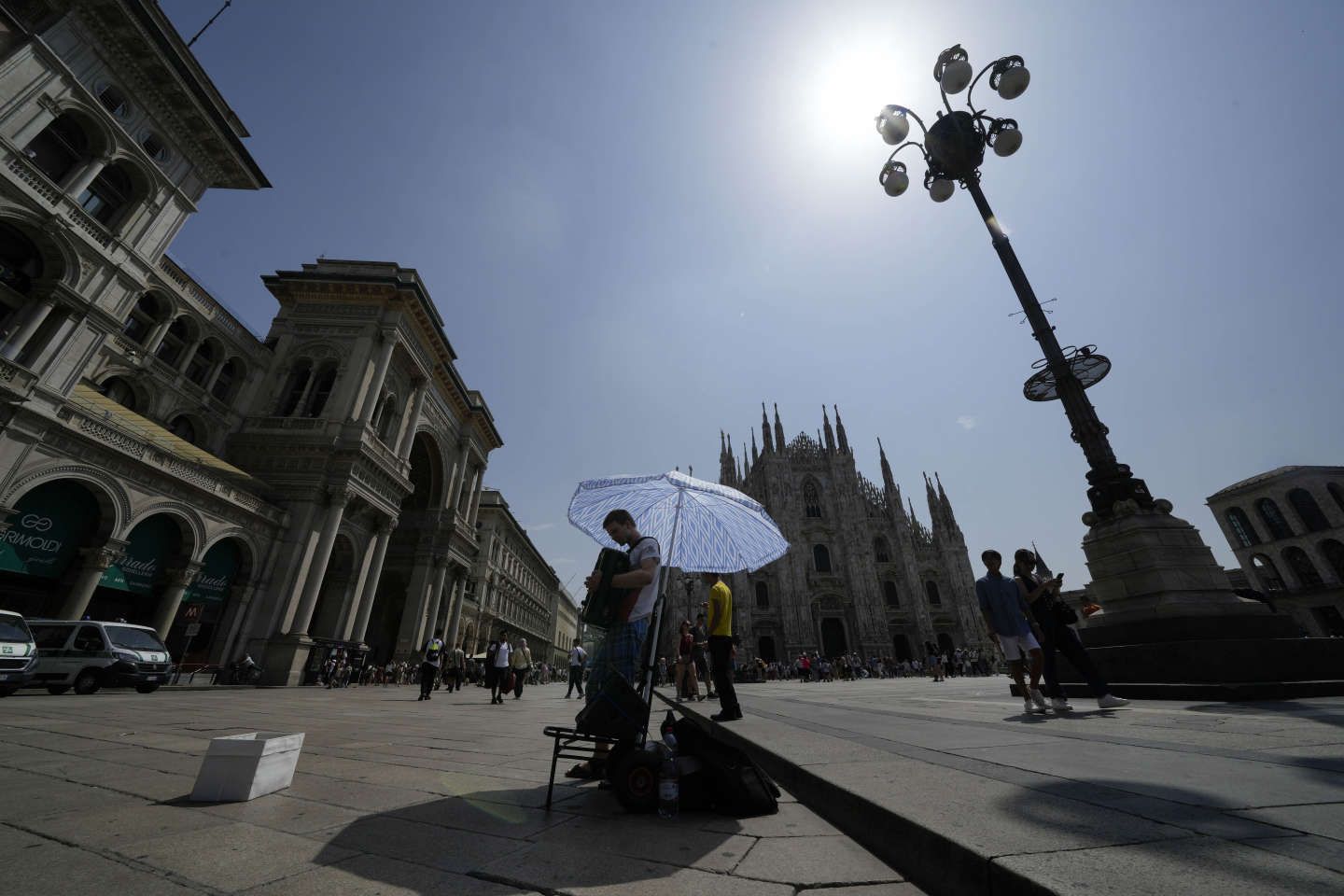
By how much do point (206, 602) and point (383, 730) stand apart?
47.5ft

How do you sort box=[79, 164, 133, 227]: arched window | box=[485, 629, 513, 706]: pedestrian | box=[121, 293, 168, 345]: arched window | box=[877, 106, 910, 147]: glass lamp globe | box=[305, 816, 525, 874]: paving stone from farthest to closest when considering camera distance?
box=[121, 293, 168, 345]: arched window → box=[79, 164, 133, 227]: arched window → box=[485, 629, 513, 706]: pedestrian → box=[877, 106, 910, 147]: glass lamp globe → box=[305, 816, 525, 874]: paving stone

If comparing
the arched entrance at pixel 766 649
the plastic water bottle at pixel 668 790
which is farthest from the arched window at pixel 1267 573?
the plastic water bottle at pixel 668 790

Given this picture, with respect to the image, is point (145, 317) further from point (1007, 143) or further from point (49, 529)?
point (1007, 143)

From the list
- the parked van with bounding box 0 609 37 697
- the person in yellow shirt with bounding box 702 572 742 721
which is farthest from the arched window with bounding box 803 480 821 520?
the parked van with bounding box 0 609 37 697

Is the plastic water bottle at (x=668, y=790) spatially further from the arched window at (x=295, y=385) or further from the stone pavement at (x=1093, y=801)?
the arched window at (x=295, y=385)

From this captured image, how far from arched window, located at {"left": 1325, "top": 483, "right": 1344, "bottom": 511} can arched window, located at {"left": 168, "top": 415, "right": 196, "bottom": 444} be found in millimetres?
55501

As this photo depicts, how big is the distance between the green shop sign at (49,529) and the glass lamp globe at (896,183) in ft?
65.0

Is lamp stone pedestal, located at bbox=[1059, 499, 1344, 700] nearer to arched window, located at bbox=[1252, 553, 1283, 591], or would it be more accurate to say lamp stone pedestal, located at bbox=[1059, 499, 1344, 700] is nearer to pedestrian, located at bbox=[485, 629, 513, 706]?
pedestrian, located at bbox=[485, 629, 513, 706]

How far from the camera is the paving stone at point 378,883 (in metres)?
1.59

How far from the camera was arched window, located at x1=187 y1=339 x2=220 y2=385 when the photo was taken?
18.5 meters

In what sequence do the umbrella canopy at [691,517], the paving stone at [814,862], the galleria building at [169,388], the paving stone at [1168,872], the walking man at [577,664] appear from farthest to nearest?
the walking man at [577,664], the galleria building at [169,388], the umbrella canopy at [691,517], the paving stone at [814,862], the paving stone at [1168,872]

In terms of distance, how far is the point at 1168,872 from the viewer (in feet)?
3.87

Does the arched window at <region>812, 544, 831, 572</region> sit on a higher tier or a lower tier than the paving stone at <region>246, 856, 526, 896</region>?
higher

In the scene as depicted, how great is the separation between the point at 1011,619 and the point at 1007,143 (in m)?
8.39
